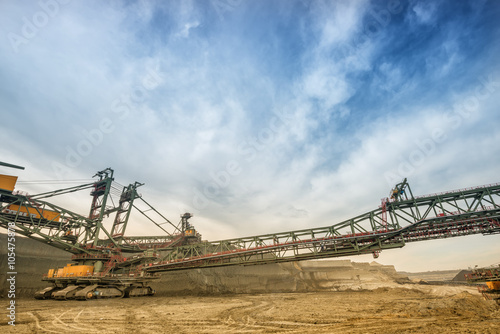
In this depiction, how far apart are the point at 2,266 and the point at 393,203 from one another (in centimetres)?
4876

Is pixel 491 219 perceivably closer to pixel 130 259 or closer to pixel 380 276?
pixel 130 259

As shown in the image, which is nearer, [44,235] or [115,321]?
[115,321]

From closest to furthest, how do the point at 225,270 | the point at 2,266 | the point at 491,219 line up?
the point at 491,219
the point at 2,266
the point at 225,270

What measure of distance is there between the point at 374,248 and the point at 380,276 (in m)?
47.4

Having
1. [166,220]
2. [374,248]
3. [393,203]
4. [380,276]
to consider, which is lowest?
[380,276]

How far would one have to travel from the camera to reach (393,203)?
23250 millimetres

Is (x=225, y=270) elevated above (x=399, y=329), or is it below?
above

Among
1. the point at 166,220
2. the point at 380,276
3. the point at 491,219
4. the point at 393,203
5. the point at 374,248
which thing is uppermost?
the point at 166,220

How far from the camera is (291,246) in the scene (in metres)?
23.0

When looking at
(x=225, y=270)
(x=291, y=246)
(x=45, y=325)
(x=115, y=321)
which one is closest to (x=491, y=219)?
(x=291, y=246)

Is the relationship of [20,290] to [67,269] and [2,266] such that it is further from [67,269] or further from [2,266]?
[67,269]

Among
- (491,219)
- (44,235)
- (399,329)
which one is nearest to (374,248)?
(491,219)

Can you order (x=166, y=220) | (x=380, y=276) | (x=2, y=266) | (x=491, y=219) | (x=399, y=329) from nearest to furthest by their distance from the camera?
(x=399, y=329) < (x=491, y=219) < (x=2, y=266) < (x=166, y=220) < (x=380, y=276)

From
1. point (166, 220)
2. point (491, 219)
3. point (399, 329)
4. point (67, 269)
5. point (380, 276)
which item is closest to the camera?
point (399, 329)
